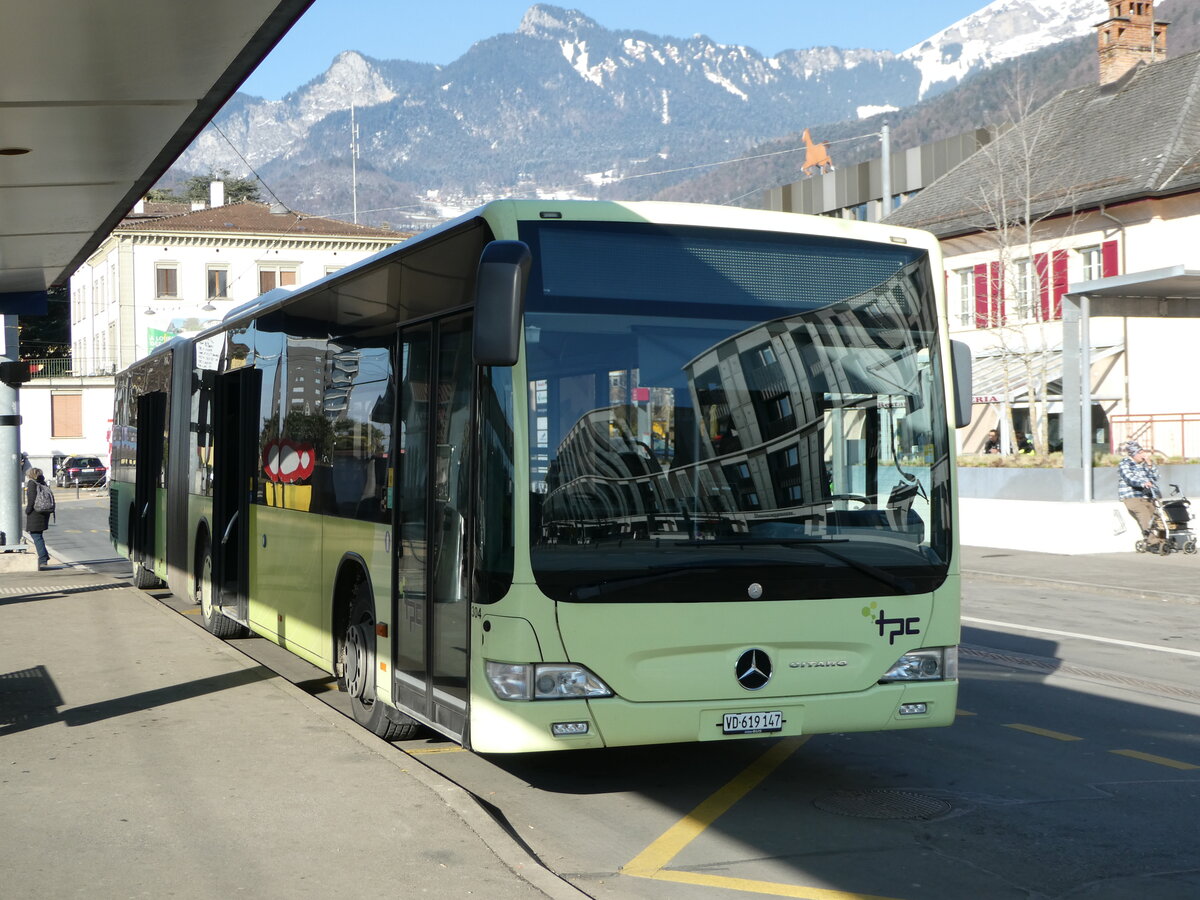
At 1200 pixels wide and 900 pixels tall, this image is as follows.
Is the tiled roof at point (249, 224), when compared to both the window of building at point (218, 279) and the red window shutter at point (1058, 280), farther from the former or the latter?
the red window shutter at point (1058, 280)

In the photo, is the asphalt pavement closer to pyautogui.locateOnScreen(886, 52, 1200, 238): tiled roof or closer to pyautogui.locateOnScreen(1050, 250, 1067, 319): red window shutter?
pyautogui.locateOnScreen(886, 52, 1200, 238): tiled roof

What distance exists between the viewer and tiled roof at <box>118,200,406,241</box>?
8144 centimetres

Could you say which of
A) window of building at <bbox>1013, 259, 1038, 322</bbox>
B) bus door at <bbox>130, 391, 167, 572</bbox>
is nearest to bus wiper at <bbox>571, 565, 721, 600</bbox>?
bus door at <bbox>130, 391, 167, 572</bbox>

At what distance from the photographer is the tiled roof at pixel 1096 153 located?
38.7 m

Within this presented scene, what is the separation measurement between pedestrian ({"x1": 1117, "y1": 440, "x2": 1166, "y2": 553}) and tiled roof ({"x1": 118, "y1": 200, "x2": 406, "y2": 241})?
64.1m

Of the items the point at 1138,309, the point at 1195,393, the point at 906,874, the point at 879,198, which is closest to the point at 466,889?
the point at 906,874

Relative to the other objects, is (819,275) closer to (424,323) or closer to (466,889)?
(424,323)

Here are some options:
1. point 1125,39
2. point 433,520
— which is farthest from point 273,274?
point 433,520

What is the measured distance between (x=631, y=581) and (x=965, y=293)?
40.0 m

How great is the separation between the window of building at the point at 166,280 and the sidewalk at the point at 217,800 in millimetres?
73495

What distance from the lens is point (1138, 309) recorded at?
24.9 meters

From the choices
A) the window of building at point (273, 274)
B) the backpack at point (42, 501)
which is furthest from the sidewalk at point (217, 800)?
the window of building at point (273, 274)

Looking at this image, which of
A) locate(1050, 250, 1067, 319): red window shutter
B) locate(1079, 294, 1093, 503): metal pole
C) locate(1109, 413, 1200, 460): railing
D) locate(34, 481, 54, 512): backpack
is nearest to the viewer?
locate(34, 481, 54, 512): backpack

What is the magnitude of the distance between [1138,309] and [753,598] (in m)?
20.0
